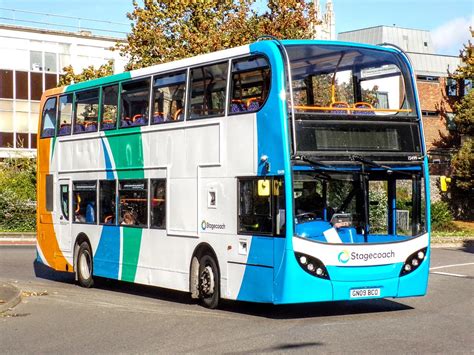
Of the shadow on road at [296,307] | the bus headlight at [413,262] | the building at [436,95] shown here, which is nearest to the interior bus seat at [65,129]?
the shadow on road at [296,307]

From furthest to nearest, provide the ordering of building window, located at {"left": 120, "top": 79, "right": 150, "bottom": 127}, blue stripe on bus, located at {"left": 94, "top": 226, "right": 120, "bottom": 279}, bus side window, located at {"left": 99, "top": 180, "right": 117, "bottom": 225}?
bus side window, located at {"left": 99, "top": 180, "right": 117, "bottom": 225} < blue stripe on bus, located at {"left": 94, "top": 226, "right": 120, "bottom": 279} < building window, located at {"left": 120, "top": 79, "right": 150, "bottom": 127}

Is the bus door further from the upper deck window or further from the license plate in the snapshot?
the license plate

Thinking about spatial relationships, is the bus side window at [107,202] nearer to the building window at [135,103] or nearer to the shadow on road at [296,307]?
the building window at [135,103]

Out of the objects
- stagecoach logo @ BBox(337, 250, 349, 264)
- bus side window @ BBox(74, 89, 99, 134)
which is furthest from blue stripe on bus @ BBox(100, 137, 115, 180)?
stagecoach logo @ BBox(337, 250, 349, 264)

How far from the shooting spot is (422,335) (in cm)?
1129

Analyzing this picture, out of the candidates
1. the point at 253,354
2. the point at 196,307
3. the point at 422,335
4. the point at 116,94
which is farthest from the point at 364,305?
the point at 116,94

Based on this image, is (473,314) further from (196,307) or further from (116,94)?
(116,94)

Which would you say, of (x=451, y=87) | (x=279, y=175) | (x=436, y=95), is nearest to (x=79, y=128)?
(x=279, y=175)

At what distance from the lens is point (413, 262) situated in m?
13.8

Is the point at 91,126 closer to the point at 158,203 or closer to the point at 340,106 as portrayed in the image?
the point at 158,203

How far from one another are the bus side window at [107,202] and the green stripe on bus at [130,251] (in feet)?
2.40

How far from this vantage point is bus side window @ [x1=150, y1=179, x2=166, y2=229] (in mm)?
16281

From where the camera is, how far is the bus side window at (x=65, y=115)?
19.9 m

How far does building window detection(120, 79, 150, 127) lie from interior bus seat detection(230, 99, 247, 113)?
9.60ft
